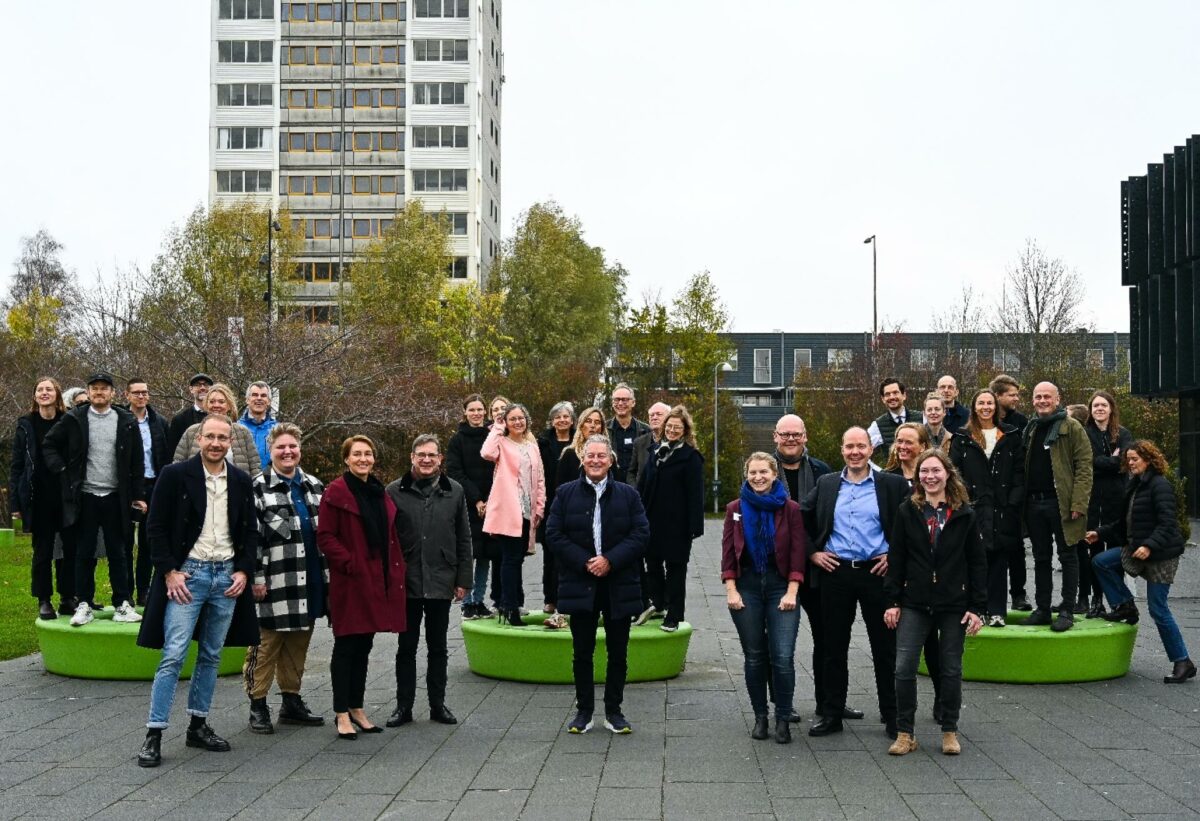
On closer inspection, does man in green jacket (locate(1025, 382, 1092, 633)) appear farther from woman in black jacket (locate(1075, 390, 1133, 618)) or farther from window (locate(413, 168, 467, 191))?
window (locate(413, 168, 467, 191))

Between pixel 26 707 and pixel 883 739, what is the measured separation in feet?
20.6

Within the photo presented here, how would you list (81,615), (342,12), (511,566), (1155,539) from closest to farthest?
(1155,539), (81,615), (511,566), (342,12)

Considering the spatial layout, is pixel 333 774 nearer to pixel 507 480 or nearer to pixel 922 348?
pixel 507 480

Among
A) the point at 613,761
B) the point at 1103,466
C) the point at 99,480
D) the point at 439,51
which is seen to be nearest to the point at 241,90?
the point at 439,51

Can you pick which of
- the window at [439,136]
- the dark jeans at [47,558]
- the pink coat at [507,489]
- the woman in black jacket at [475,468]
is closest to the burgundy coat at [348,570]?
the pink coat at [507,489]

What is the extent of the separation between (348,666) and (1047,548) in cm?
613

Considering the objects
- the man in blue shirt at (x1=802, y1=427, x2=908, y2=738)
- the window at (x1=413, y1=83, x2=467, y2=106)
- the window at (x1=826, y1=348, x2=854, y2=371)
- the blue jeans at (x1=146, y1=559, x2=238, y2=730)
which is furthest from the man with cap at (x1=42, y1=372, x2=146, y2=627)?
the window at (x1=413, y1=83, x2=467, y2=106)

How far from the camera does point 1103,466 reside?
1248 centimetres

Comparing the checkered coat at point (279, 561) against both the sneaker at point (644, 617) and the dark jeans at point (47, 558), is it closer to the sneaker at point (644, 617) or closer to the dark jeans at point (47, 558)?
the dark jeans at point (47, 558)

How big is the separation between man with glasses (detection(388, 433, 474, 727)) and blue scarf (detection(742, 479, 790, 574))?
2.05 m

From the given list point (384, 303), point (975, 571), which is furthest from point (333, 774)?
point (384, 303)

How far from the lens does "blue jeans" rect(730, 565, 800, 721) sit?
9273 millimetres

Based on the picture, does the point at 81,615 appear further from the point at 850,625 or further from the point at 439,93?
the point at 439,93

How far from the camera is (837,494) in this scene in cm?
949
